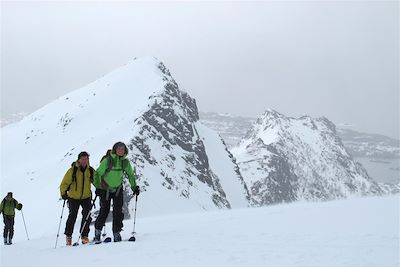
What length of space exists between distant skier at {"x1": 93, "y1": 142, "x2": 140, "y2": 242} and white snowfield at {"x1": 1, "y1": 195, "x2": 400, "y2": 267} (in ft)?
2.59

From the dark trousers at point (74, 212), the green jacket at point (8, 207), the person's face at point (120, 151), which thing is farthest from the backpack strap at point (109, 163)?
the green jacket at point (8, 207)

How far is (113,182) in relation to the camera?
35.6 ft

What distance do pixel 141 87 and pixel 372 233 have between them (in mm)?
94902

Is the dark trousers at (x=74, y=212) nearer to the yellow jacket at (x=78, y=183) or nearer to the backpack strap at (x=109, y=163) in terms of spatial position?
the yellow jacket at (x=78, y=183)

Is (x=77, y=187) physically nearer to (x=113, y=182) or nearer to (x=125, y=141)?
(x=113, y=182)

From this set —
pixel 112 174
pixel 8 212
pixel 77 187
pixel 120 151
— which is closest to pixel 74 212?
pixel 77 187

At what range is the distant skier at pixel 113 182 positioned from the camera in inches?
423

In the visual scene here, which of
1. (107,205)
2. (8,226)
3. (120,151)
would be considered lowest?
(8,226)

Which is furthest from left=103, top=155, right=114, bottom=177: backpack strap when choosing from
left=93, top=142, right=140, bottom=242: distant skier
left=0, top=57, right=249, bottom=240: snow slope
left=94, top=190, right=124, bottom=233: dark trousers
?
left=0, top=57, right=249, bottom=240: snow slope

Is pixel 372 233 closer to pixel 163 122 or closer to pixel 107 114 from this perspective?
pixel 107 114

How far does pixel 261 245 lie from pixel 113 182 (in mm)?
Result: 3893

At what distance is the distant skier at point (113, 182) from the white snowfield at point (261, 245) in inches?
31.1

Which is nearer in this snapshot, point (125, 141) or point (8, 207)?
point (8, 207)

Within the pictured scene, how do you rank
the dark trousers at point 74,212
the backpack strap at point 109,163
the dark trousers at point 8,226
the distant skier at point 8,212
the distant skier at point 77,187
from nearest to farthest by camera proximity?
the backpack strap at point 109,163 < the distant skier at point 77,187 < the dark trousers at point 74,212 < the dark trousers at point 8,226 < the distant skier at point 8,212
